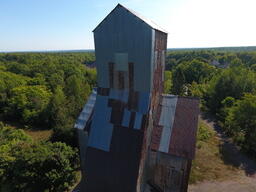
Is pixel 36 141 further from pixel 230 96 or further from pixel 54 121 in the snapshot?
pixel 230 96

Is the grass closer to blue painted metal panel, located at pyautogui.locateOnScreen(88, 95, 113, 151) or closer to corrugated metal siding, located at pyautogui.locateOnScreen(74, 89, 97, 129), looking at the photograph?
blue painted metal panel, located at pyautogui.locateOnScreen(88, 95, 113, 151)

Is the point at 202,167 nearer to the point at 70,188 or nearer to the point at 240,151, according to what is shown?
the point at 240,151

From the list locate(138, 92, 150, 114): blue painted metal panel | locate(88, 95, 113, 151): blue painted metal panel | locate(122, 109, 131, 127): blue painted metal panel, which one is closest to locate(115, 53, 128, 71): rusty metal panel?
locate(138, 92, 150, 114): blue painted metal panel

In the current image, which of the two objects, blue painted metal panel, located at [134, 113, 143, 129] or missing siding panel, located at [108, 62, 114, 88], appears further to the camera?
missing siding panel, located at [108, 62, 114, 88]

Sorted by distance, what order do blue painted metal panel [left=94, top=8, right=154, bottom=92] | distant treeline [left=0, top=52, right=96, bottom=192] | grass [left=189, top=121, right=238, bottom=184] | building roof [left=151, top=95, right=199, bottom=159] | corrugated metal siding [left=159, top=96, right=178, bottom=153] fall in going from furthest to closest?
grass [left=189, top=121, right=238, bottom=184] → distant treeline [left=0, top=52, right=96, bottom=192] → corrugated metal siding [left=159, top=96, right=178, bottom=153] → building roof [left=151, top=95, right=199, bottom=159] → blue painted metal panel [left=94, top=8, right=154, bottom=92]

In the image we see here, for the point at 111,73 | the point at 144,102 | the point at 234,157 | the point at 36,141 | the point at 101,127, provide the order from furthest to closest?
1. the point at 234,157
2. the point at 36,141
3. the point at 101,127
4. the point at 111,73
5. the point at 144,102

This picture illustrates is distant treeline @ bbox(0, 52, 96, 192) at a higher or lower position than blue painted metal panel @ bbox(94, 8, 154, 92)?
lower

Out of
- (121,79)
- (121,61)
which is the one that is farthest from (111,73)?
(121,61)

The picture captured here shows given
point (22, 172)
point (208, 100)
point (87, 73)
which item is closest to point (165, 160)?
point (22, 172)
